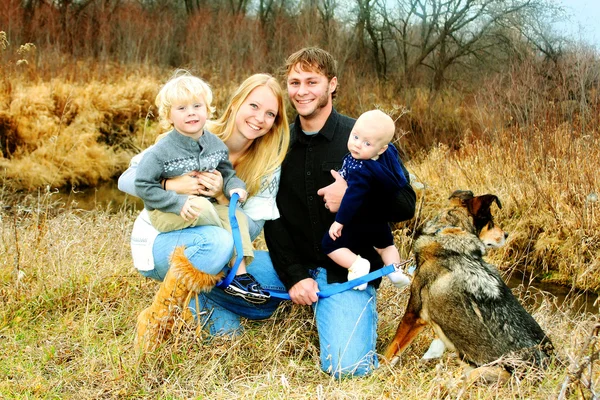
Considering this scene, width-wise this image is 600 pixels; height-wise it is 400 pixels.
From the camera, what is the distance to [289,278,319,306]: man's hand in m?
3.86

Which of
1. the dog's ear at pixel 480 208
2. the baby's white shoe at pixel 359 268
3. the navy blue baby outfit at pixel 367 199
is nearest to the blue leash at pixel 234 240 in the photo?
the navy blue baby outfit at pixel 367 199

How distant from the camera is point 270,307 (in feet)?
13.7

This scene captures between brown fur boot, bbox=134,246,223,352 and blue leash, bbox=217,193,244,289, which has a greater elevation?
blue leash, bbox=217,193,244,289

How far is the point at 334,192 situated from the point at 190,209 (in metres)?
0.89

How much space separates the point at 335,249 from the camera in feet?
12.2

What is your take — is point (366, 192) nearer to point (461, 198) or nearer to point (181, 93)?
point (461, 198)

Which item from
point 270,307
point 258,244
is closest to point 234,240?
point 270,307

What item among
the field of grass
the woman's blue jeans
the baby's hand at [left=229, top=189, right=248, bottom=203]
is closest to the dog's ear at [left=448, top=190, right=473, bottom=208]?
the woman's blue jeans

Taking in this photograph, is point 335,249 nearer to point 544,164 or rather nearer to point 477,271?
point 477,271

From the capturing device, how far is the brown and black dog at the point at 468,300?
327 centimetres

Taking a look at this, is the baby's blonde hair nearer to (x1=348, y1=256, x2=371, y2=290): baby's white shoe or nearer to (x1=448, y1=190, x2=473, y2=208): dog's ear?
(x1=348, y1=256, x2=371, y2=290): baby's white shoe

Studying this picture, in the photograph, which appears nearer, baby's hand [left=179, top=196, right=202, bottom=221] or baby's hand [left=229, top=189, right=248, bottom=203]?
baby's hand [left=179, top=196, right=202, bottom=221]

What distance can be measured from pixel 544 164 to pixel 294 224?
17.6 ft

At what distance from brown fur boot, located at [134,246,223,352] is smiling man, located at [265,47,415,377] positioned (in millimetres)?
704
